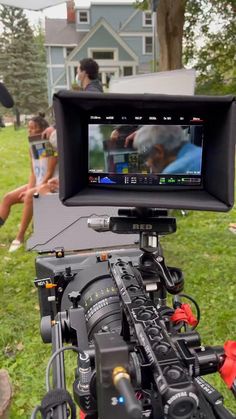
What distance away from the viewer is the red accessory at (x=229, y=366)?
839 millimetres

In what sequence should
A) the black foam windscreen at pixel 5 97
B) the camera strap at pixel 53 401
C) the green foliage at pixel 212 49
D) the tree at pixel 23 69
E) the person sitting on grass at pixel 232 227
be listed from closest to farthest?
the camera strap at pixel 53 401 → the black foam windscreen at pixel 5 97 → the person sitting on grass at pixel 232 227 → the green foliage at pixel 212 49 → the tree at pixel 23 69

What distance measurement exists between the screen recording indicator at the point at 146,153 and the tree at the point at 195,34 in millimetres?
4073

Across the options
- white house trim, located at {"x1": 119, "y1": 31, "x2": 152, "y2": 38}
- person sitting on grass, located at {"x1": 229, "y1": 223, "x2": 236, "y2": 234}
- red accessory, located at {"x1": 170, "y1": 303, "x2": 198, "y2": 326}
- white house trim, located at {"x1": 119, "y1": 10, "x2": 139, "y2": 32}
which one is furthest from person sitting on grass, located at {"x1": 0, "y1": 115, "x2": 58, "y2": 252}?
white house trim, located at {"x1": 119, "y1": 10, "x2": 139, "y2": 32}

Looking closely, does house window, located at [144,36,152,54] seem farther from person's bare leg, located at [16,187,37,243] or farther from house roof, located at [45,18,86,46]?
person's bare leg, located at [16,187,37,243]

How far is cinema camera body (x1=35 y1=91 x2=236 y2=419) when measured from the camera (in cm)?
85

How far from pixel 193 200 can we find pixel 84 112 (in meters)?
0.36

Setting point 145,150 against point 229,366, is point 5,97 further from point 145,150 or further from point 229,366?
point 229,366

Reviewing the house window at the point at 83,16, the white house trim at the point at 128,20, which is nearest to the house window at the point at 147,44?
the white house trim at the point at 128,20

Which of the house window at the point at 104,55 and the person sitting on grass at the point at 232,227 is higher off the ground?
the house window at the point at 104,55

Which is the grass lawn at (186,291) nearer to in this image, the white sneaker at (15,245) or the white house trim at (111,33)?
the white sneaker at (15,245)

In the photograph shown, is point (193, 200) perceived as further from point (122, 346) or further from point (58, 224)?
point (58, 224)

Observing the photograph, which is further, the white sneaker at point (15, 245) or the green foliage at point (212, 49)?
the green foliage at point (212, 49)

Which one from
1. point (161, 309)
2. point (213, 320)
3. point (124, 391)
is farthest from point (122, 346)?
point (213, 320)

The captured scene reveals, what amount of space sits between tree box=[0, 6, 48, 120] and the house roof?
177cm
